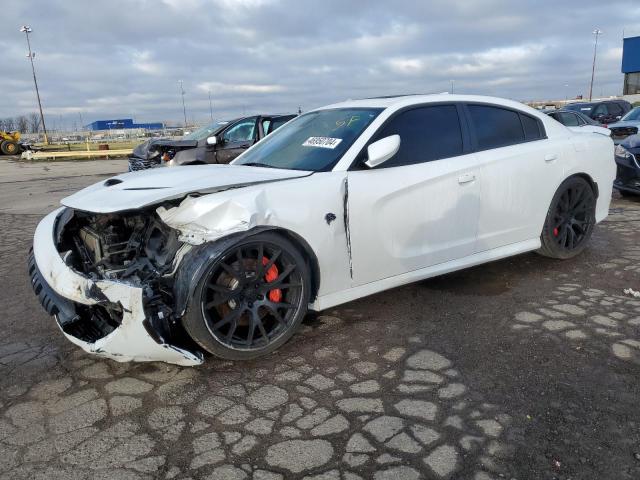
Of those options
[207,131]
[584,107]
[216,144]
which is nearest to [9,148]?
[207,131]

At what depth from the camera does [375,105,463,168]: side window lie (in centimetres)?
383

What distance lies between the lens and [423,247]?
387 cm

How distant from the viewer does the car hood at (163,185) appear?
304 centimetres

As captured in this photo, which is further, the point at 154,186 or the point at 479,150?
the point at 479,150

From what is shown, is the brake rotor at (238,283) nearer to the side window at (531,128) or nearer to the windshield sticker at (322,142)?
the windshield sticker at (322,142)

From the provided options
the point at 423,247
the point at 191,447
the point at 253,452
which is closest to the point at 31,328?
the point at 191,447

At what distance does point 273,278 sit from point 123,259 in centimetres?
101

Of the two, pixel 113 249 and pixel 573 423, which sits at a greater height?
pixel 113 249

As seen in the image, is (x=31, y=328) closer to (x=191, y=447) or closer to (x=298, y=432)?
(x=191, y=447)

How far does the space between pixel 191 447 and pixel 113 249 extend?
1.54 metres

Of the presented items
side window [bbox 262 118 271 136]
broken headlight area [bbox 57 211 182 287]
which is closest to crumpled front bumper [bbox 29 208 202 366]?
broken headlight area [bbox 57 211 182 287]

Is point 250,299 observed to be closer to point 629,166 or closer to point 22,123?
point 629,166

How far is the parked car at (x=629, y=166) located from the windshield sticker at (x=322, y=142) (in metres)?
6.33

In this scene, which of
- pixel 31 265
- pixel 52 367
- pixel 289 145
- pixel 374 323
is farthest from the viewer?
pixel 289 145
